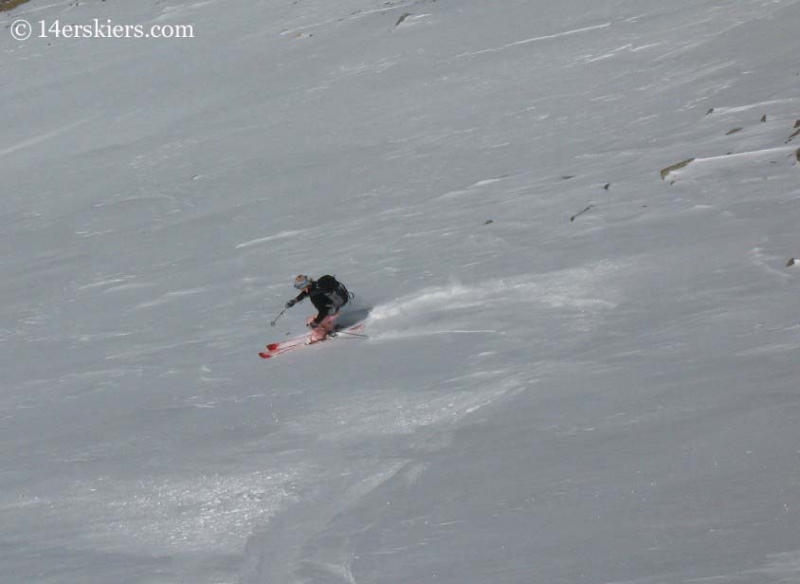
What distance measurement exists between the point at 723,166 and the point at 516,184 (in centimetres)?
259

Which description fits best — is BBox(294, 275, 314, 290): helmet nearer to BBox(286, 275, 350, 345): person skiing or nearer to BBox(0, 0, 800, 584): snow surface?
BBox(286, 275, 350, 345): person skiing

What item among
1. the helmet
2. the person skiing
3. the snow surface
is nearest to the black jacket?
the person skiing

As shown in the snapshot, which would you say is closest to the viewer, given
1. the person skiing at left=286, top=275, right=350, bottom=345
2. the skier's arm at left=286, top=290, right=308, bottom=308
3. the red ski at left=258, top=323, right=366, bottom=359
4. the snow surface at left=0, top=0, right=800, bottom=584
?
the snow surface at left=0, top=0, right=800, bottom=584

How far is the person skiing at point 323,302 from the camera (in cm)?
986

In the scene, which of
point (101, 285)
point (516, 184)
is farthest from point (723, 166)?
point (101, 285)

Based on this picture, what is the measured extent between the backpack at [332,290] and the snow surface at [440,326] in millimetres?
377

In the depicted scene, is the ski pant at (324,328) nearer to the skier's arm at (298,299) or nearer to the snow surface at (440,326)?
the snow surface at (440,326)

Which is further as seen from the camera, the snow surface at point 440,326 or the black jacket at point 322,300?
the black jacket at point 322,300

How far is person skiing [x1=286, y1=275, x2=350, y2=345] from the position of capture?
9.86m

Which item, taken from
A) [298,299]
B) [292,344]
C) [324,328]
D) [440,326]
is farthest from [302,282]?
[440,326]

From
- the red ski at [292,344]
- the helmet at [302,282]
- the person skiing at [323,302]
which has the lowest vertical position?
the red ski at [292,344]

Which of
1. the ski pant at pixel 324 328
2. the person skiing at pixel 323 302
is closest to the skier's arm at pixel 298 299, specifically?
the person skiing at pixel 323 302

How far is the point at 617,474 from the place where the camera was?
20.5 feet

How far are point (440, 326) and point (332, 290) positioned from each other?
3.88 feet
